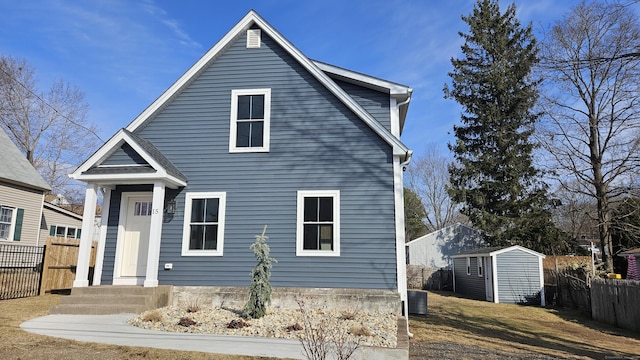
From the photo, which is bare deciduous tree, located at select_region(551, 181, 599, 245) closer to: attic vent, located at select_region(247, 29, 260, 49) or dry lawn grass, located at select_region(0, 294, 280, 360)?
attic vent, located at select_region(247, 29, 260, 49)

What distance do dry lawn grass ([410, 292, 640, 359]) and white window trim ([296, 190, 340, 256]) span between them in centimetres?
288

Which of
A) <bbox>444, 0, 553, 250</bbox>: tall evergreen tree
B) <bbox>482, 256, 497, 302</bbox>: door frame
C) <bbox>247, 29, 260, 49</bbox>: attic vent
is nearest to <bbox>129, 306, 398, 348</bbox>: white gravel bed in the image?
<bbox>247, 29, 260, 49</bbox>: attic vent

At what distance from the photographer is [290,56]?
10883mm

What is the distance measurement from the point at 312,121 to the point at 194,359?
6629mm

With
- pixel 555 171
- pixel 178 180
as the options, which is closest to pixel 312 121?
pixel 178 180

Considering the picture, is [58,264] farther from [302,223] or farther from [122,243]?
[302,223]

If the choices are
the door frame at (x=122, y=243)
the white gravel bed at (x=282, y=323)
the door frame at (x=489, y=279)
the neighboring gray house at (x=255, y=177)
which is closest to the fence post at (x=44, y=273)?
the neighboring gray house at (x=255, y=177)

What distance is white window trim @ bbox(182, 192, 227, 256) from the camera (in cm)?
1010

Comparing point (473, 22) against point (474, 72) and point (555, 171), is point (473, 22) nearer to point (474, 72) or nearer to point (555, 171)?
point (474, 72)

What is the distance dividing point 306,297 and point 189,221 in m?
3.70

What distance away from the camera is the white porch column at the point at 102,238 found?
10156mm

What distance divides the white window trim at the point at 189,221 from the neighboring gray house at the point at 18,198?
10.5 meters

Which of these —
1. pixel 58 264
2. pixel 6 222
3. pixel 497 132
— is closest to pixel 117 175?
pixel 58 264

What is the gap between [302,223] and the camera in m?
9.94
